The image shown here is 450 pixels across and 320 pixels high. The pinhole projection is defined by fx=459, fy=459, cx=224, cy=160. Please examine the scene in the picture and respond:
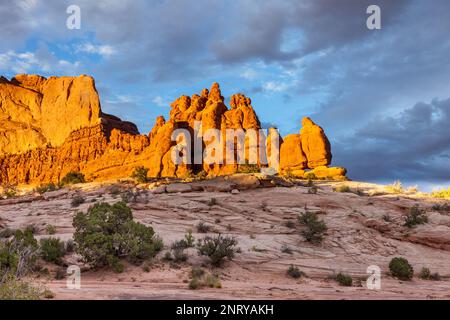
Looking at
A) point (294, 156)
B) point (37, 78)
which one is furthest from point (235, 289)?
point (37, 78)

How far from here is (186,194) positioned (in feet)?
103

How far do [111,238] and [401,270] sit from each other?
11653 mm

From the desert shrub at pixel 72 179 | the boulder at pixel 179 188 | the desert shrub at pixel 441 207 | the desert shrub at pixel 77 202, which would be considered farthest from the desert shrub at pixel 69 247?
the desert shrub at pixel 72 179

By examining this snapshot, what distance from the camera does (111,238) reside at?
57.1 feet

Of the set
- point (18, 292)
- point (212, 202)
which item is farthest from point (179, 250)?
point (212, 202)

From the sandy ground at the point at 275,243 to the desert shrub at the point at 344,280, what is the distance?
12.3 inches

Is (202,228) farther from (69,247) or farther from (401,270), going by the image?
(401,270)

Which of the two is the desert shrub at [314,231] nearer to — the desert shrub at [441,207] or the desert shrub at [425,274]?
the desert shrub at [425,274]

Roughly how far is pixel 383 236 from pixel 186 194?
1313 cm

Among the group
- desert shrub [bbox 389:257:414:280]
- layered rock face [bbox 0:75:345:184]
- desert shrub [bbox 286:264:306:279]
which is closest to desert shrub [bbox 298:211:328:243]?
desert shrub [bbox 389:257:414:280]

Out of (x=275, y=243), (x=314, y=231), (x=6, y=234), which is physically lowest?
(x=275, y=243)

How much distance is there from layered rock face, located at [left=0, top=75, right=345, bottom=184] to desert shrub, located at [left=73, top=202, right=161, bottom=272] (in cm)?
3651

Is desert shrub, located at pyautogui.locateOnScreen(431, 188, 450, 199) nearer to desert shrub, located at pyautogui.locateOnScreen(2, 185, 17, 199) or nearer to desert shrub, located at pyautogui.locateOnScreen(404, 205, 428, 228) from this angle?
desert shrub, located at pyautogui.locateOnScreen(404, 205, 428, 228)
